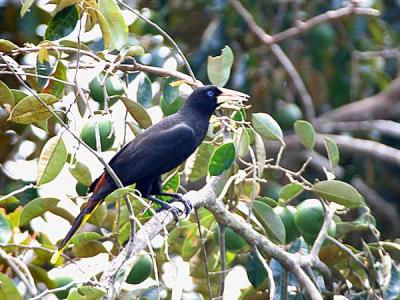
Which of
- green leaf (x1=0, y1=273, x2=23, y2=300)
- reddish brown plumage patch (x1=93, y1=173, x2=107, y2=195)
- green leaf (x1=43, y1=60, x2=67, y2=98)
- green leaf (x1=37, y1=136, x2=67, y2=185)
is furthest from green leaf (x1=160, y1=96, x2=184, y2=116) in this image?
green leaf (x1=0, y1=273, x2=23, y2=300)

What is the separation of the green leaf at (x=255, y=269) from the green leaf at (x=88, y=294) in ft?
2.58

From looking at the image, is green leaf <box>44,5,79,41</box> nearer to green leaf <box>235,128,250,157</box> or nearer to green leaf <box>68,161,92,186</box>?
green leaf <box>68,161,92,186</box>

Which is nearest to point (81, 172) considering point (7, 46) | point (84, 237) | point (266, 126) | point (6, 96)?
point (84, 237)

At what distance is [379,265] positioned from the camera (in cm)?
319

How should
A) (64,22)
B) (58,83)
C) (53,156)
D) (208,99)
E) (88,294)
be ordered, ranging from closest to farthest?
(88,294), (53,156), (64,22), (58,83), (208,99)

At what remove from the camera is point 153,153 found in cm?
340

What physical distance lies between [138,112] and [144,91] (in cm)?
13

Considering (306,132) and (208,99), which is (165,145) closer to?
(208,99)

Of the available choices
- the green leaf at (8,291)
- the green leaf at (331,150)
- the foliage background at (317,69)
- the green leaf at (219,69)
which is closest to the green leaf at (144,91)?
the green leaf at (219,69)

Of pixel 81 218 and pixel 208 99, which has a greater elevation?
pixel 208 99

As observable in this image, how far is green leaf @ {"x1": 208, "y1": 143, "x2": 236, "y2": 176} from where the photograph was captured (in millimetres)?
2807

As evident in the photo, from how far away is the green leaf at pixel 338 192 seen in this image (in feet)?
10.2

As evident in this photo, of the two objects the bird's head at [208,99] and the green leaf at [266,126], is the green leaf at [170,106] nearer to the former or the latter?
the bird's head at [208,99]

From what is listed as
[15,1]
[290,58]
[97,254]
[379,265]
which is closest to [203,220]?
[97,254]
